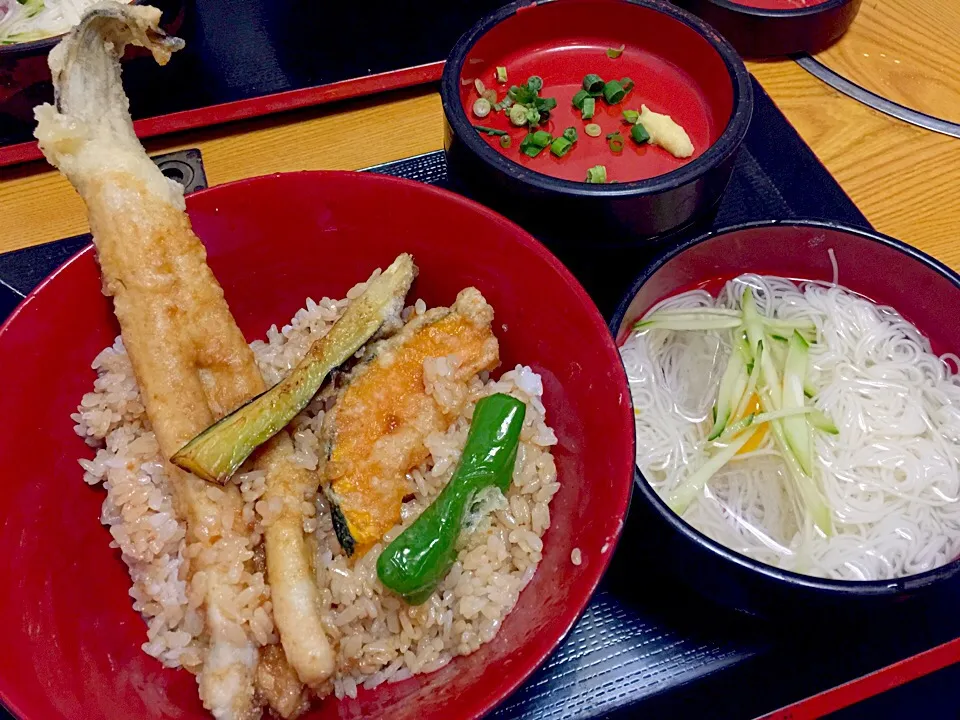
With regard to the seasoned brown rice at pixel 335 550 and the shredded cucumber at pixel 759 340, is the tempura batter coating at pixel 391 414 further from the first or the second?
the shredded cucumber at pixel 759 340

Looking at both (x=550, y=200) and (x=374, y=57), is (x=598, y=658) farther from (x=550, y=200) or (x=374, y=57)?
(x=374, y=57)

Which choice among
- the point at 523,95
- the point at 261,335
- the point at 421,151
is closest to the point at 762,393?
the point at 523,95

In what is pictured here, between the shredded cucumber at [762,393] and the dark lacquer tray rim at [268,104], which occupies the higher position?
the dark lacquer tray rim at [268,104]

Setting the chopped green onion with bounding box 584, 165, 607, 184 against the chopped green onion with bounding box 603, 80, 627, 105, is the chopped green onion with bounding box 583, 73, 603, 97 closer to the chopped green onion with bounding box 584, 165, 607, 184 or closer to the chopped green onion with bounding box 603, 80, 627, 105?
the chopped green onion with bounding box 603, 80, 627, 105

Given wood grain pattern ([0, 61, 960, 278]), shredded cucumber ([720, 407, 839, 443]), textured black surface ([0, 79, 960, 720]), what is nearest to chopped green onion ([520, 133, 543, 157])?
wood grain pattern ([0, 61, 960, 278])

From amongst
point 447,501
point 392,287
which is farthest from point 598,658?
point 392,287

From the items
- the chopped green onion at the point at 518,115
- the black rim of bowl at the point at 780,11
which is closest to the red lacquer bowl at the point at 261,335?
the chopped green onion at the point at 518,115

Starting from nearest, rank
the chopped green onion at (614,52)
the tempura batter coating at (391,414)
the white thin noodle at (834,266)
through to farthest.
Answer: the tempura batter coating at (391,414), the white thin noodle at (834,266), the chopped green onion at (614,52)

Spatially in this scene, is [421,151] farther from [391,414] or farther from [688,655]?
[688,655]
